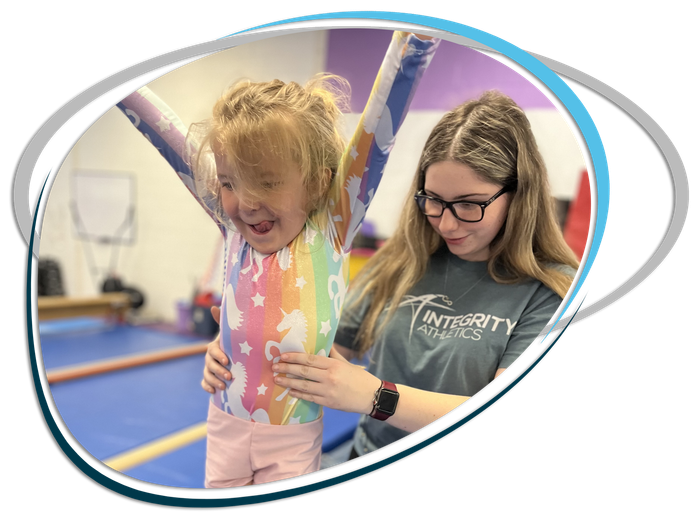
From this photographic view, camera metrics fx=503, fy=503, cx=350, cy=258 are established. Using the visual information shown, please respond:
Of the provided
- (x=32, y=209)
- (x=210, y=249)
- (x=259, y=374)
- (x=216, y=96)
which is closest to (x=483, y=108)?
(x=216, y=96)

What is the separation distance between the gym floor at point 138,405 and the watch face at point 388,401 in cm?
11

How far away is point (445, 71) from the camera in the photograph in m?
0.73

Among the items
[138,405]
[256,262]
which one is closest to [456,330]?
[256,262]

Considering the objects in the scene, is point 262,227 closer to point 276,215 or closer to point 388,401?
point 276,215

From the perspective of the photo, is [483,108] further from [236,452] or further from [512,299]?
[236,452]

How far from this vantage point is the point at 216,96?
0.67 meters

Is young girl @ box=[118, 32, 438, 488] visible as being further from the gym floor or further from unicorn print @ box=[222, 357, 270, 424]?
the gym floor

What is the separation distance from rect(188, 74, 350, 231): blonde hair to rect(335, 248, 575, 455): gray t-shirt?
0.29m

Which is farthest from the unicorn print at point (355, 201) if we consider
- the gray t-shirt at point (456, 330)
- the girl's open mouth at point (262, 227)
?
the gray t-shirt at point (456, 330)

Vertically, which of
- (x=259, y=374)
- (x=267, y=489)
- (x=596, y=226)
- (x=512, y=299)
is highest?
(x=596, y=226)

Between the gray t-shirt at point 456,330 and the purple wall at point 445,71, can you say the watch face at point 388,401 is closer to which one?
the gray t-shirt at point 456,330

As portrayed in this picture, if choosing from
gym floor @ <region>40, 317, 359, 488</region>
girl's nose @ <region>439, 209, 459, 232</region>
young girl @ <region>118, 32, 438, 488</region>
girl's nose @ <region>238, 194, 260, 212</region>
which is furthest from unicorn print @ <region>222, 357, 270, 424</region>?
girl's nose @ <region>439, 209, 459, 232</region>

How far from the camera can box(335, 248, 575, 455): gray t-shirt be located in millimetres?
783

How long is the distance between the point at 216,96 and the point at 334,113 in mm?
160
